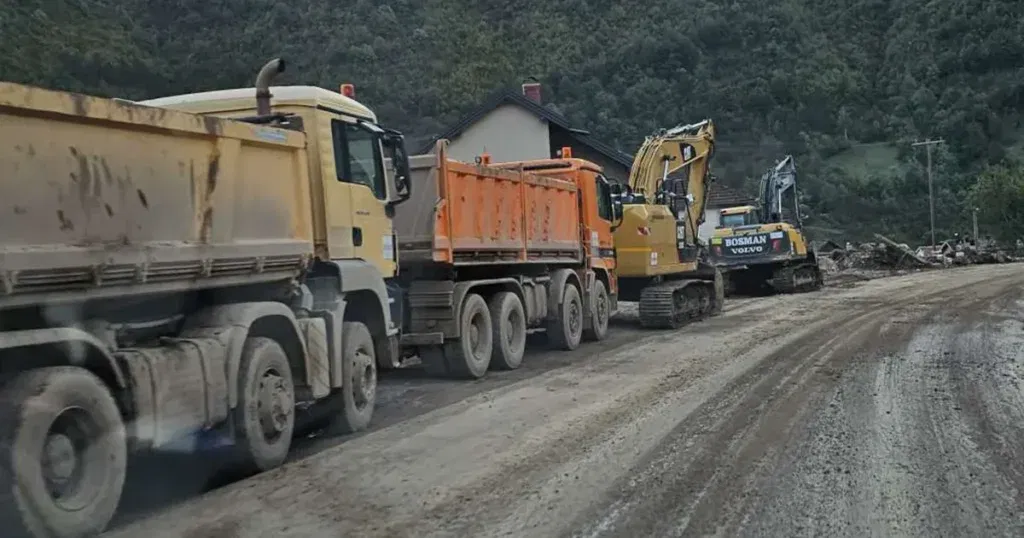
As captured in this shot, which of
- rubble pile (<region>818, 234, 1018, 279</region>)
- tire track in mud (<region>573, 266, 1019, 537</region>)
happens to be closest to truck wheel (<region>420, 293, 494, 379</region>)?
tire track in mud (<region>573, 266, 1019, 537</region>)

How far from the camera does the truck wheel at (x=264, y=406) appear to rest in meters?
7.18

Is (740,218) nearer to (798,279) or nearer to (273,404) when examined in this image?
(798,279)

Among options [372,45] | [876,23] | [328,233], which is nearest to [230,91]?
[328,233]

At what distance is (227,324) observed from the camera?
7.14 m

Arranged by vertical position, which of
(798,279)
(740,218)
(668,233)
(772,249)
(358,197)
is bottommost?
(798,279)

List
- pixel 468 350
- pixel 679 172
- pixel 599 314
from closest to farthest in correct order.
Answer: pixel 468 350
pixel 599 314
pixel 679 172

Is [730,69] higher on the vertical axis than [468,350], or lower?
higher

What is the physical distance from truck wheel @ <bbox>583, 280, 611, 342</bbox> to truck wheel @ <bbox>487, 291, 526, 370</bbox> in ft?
9.19

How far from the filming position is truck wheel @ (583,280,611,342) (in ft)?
53.9

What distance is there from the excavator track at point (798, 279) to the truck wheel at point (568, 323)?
538 inches

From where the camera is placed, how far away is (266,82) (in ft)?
28.3

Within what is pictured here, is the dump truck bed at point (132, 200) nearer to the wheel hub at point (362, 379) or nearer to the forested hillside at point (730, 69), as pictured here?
the wheel hub at point (362, 379)

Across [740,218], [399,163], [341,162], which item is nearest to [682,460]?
[341,162]

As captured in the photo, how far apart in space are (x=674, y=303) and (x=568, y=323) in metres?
3.72
